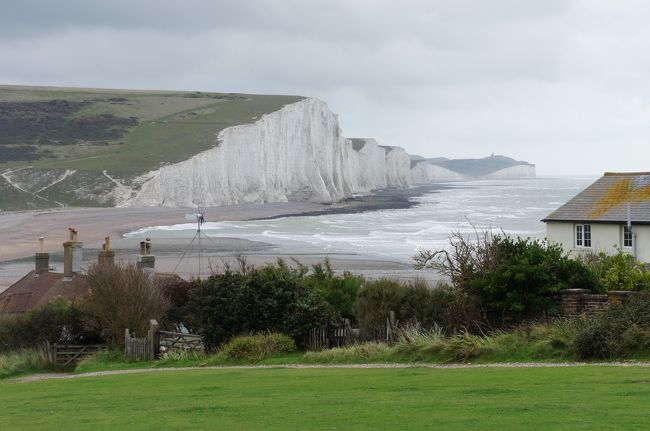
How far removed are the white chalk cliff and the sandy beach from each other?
6.44 metres

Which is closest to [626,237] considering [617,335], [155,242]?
[617,335]

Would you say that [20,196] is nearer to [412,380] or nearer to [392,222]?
[392,222]

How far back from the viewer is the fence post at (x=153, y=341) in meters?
23.7

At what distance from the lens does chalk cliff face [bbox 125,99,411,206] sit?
116625 mm

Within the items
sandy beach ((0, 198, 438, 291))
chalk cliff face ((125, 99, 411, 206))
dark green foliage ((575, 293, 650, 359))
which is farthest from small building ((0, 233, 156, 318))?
chalk cliff face ((125, 99, 411, 206))

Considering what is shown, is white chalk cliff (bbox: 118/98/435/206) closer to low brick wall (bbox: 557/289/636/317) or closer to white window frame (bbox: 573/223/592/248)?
white window frame (bbox: 573/223/592/248)

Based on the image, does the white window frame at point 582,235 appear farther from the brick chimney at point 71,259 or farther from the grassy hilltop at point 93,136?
the grassy hilltop at point 93,136

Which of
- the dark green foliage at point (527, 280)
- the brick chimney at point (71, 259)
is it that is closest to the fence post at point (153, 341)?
the dark green foliage at point (527, 280)

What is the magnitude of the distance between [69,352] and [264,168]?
345 ft

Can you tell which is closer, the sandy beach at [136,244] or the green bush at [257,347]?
the green bush at [257,347]

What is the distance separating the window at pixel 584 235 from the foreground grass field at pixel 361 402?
18464 mm

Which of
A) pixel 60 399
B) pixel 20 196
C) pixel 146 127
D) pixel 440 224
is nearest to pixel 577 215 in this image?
pixel 60 399

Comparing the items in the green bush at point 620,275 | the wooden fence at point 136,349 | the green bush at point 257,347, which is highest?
the green bush at point 620,275

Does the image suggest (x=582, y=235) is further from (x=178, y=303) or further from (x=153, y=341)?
(x=153, y=341)
